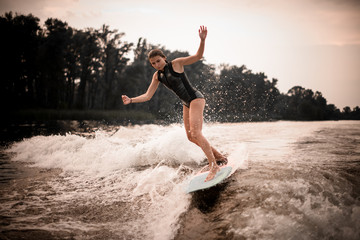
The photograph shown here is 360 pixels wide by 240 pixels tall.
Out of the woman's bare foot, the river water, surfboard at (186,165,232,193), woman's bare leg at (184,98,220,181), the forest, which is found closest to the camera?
the river water

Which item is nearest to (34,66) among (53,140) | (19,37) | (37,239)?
(19,37)

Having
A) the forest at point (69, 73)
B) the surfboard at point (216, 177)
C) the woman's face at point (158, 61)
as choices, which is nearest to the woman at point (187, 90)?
the woman's face at point (158, 61)

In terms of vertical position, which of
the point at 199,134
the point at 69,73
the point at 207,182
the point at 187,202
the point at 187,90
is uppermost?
the point at 69,73

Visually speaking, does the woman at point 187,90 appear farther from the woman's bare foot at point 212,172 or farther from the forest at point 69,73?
the forest at point 69,73

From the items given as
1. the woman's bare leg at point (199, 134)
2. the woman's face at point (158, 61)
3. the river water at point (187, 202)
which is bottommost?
the river water at point (187, 202)

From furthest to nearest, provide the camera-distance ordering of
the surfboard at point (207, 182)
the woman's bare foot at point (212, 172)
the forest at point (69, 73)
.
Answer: the forest at point (69, 73)
the woman's bare foot at point (212, 172)
the surfboard at point (207, 182)

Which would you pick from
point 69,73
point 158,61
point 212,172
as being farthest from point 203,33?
point 69,73

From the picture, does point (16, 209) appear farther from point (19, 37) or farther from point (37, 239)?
point (19, 37)

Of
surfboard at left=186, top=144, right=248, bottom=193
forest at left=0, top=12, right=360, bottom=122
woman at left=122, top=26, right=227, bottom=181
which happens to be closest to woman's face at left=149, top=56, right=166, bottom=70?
woman at left=122, top=26, right=227, bottom=181

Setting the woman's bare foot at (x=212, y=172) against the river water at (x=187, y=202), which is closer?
the river water at (x=187, y=202)

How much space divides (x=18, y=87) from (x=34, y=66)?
5.79 meters

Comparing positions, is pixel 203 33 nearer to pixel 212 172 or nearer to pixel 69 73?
pixel 212 172

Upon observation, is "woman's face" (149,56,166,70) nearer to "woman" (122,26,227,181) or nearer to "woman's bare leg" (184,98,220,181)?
"woman" (122,26,227,181)

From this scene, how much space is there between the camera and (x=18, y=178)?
4703mm
